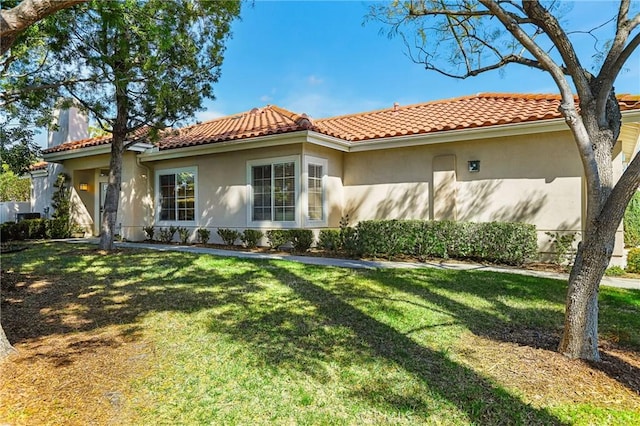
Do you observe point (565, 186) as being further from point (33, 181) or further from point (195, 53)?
point (33, 181)

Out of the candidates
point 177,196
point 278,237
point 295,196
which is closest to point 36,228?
point 177,196

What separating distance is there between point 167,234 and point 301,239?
609cm

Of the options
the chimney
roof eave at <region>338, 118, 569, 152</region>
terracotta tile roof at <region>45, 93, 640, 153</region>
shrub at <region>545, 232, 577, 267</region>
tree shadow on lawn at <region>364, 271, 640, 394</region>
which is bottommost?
tree shadow on lawn at <region>364, 271, 640, 394</region>

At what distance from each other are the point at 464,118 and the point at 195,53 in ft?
26.2

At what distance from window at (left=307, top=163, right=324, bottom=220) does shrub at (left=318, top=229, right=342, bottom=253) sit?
118 cm

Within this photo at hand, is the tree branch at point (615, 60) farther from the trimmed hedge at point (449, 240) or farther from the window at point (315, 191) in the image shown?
the window at point (315, 191)

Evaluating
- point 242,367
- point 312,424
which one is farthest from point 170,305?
point 312,424

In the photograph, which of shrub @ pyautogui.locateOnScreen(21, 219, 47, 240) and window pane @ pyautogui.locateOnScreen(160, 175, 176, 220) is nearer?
window pane @ pyautogui.locateOnScreen(160, 175, 176, 220)

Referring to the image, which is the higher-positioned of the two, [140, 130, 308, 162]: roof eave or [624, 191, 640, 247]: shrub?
[140, 130, 308, 162]: roof eave

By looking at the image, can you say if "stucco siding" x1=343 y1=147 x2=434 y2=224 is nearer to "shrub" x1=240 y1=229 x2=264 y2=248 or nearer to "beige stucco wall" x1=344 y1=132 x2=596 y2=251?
"beige stucco wall" x1=344 y1=132 x2=596 y2=251

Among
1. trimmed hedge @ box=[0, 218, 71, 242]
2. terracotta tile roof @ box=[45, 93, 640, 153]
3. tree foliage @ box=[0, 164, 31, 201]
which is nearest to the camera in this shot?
terracotta tile roof @ box=[45, 93, 640, 153]

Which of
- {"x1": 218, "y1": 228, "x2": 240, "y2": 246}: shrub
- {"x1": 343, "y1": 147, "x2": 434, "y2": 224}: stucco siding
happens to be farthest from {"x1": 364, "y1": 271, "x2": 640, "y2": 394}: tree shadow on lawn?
{"x1": 218, "y1": 228, "x2": 240, "y2": 246}: shrub

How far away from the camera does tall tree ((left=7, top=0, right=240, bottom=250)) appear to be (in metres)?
8.50

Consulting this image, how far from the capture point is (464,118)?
37.4 ft
